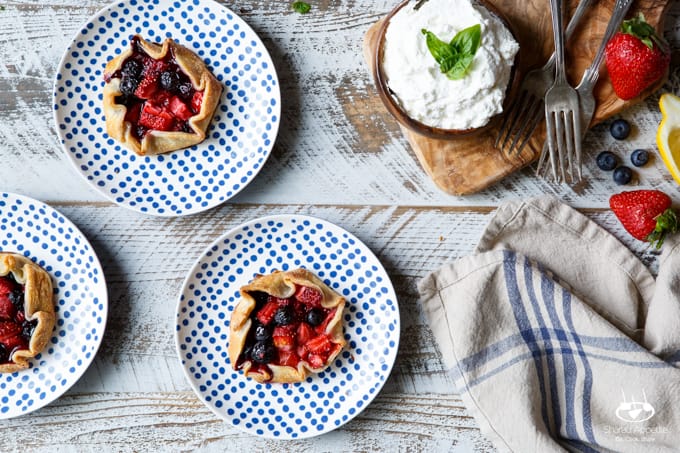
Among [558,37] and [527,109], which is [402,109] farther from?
[558,37]

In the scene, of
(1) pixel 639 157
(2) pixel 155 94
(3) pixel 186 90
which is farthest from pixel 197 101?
(1) pixel 639 157

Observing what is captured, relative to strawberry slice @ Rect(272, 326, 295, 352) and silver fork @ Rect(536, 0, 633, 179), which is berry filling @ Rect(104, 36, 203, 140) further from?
silver fork @ Rect(536, 0, 633, 179)

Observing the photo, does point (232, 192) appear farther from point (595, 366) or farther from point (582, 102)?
point (595, 366)

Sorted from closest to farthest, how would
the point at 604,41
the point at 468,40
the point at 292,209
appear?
the point at 468,40, the point at 604,41, the point at 292,209

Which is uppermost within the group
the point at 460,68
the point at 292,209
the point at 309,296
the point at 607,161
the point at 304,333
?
the point at 460,68

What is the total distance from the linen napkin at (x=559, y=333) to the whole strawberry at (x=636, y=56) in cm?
54

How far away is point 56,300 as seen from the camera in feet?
8.79

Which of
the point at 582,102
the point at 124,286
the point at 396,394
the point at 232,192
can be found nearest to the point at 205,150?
the point at 232,192

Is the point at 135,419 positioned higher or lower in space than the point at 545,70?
lower

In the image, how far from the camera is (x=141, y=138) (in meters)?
2.59

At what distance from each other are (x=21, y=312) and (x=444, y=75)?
6.06ft

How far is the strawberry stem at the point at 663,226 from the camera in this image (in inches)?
100

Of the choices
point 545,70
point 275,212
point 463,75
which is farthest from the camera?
point 275,212

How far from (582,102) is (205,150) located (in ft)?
4.85
